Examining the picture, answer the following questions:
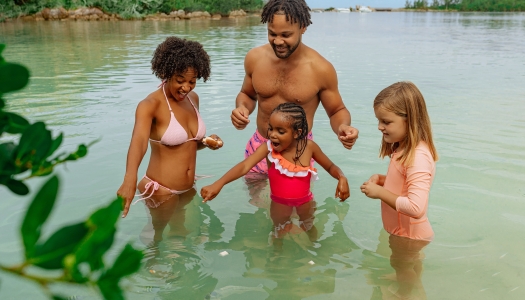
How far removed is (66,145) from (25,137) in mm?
5714

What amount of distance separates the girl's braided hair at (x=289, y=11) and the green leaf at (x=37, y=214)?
3.59 m

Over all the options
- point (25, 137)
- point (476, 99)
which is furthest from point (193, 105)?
point (476, 99)

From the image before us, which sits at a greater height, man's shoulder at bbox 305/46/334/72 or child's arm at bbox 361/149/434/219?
man's shoulder at bbox 305/46/334/72

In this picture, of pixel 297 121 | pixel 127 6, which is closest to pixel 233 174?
pixel 297 121

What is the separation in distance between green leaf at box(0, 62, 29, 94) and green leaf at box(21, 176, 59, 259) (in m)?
0.17

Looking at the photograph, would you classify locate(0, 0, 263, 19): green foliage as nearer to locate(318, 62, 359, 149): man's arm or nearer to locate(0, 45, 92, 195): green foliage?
locate(318, 62, 359, 149): man's arm

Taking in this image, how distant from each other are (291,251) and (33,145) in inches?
126

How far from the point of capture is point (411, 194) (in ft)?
10.3

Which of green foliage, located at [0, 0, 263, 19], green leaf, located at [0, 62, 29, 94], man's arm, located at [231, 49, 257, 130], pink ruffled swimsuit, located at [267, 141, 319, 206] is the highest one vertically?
green foliage, located at [0, 0, 263, 19]

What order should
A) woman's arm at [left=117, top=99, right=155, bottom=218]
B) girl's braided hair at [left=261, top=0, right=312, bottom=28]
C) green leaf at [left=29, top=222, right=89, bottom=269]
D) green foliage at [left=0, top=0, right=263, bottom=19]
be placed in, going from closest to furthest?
green leaf at [left=29, top=222, right=89, bottom=269]
woman's arm at [left=117, top=99, right=155, bottom=218]
girl's braided hair at [left=261, top=0, right=312, bottom=28]
green foliage at [left=0, top=0, right=263, bottom=19]

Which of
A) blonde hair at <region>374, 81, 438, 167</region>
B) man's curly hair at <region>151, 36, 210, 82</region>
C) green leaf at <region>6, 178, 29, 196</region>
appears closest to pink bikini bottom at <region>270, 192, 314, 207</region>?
blonde hair at <region>374, 81, 438, 167</region>

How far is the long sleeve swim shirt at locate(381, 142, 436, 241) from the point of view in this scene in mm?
3115

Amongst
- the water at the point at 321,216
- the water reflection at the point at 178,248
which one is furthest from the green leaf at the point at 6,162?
the water reflection at the point at 178,248

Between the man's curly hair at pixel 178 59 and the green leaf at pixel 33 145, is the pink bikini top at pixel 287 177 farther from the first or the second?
the green leaf at pixel 33 145
